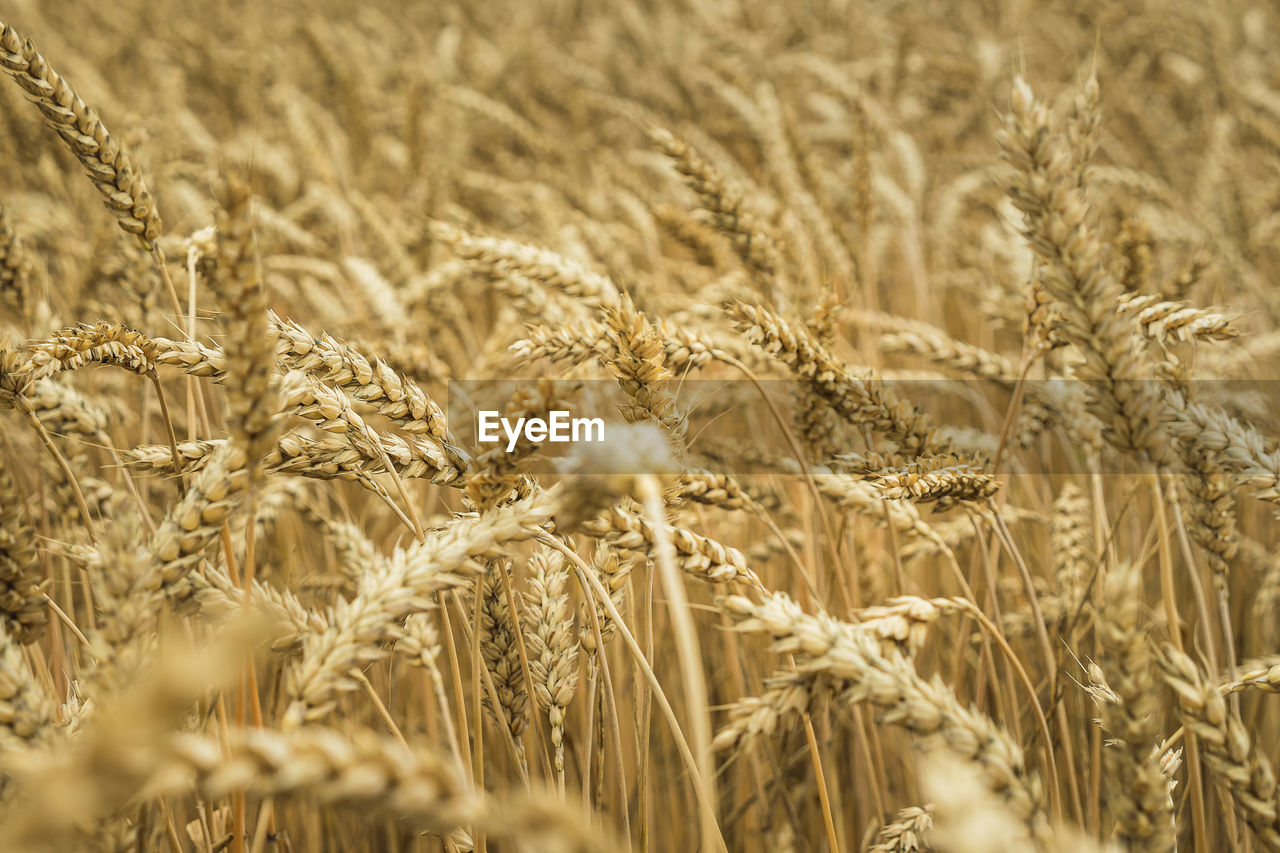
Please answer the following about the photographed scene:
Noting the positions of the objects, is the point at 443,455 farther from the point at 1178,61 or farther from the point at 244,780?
the point at 1178,61

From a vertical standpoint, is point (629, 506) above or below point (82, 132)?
below

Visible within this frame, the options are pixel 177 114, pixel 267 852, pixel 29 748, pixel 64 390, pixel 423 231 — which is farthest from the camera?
pixel 177 114

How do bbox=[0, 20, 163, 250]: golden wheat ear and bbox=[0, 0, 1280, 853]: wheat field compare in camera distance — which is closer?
bbox=[0, 0, 1280, 853]: wheat field

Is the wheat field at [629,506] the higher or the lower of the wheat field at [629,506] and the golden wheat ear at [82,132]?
the lower

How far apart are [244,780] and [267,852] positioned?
732mm

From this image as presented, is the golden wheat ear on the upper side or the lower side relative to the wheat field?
upper

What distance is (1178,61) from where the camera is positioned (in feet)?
12.6

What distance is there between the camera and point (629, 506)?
855 millimetres

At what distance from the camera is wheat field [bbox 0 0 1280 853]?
1.73 ft

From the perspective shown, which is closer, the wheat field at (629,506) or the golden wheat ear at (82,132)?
the wheat field at (629,506)

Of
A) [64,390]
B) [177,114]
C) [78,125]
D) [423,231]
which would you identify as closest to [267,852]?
[64,390]

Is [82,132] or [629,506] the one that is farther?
[82,132]

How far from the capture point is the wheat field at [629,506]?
0.53 meters

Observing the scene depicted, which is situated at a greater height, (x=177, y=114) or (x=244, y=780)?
(x=177, y=114)
